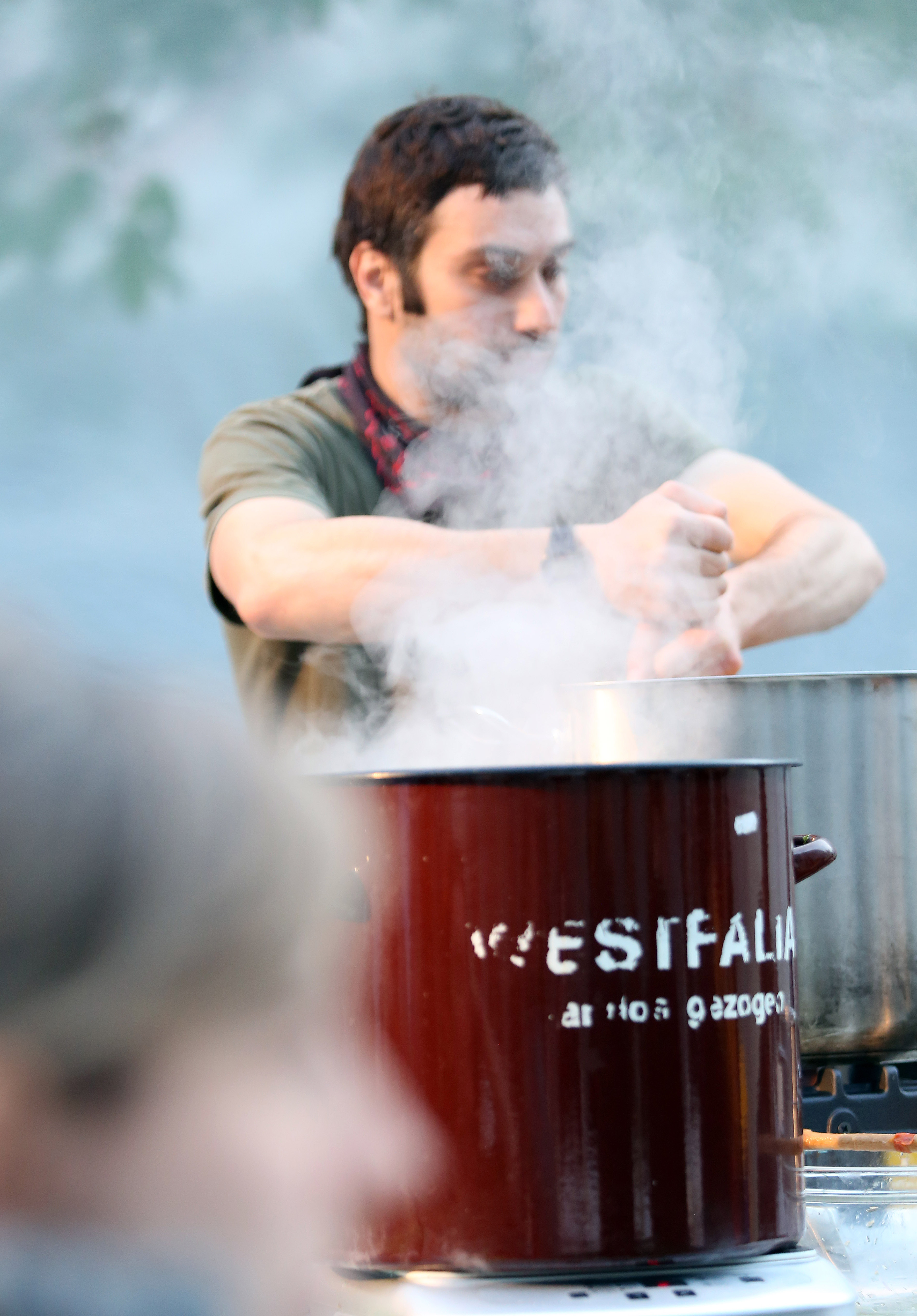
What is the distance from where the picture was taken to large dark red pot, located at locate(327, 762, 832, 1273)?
0.42 m

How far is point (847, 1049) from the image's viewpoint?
0.70 meters

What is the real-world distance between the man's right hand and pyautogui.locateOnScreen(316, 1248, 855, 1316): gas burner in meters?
0.63

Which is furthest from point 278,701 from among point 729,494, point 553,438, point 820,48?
point 820,48

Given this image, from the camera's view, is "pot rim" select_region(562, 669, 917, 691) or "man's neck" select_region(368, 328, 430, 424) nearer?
"pot rim" select_region(562, 669, 917, 691)

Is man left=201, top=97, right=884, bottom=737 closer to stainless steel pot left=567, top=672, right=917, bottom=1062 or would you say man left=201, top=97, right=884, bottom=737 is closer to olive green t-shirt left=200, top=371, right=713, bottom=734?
olive green t-shirt left=200, top=371, right=713, bottom=734

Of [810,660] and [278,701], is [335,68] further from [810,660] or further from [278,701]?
[810,660]

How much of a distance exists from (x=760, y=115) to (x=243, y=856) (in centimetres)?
171

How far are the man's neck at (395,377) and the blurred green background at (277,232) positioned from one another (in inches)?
6.8

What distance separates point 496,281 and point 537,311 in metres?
0.06

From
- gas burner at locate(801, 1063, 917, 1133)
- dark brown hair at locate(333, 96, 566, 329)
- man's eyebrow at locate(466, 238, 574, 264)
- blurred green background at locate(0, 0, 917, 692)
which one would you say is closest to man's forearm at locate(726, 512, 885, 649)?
blurred green background at locate(0, 0, 917, 692)

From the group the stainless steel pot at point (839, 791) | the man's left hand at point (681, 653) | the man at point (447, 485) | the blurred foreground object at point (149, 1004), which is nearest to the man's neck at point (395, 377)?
the man at point (447, 485)

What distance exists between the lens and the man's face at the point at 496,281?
4.28 ft

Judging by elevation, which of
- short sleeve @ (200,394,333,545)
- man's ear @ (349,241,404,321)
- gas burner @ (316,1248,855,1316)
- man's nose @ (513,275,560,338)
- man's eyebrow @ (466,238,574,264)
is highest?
man's ear @ (349,241,404,321)

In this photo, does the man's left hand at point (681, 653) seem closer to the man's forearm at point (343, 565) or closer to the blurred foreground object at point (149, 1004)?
the man's forearm at point (343, 565)
